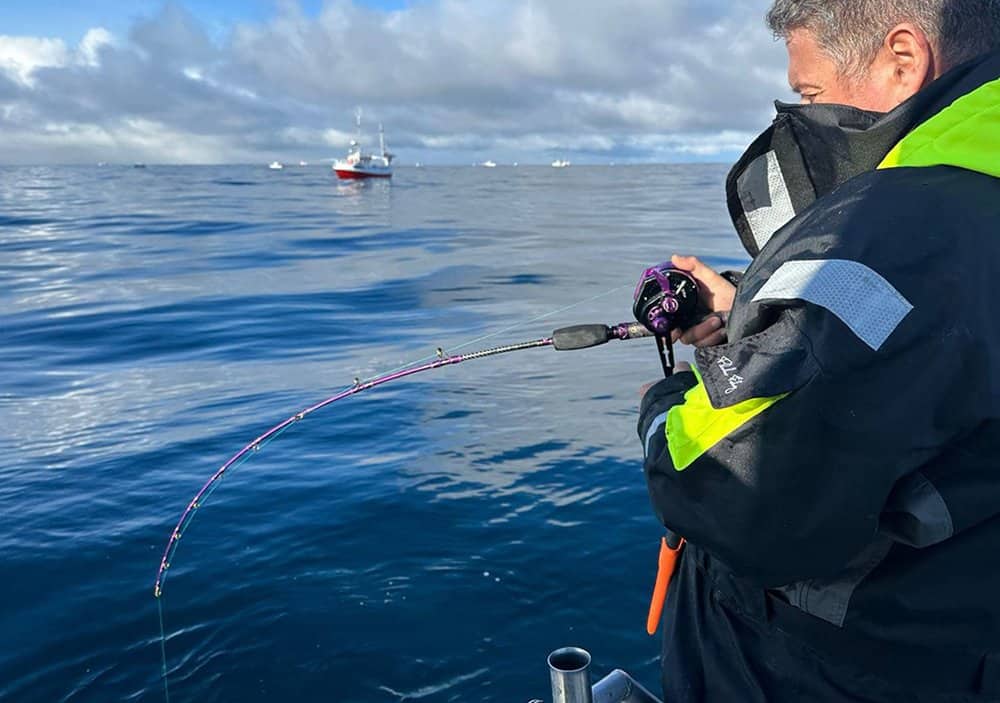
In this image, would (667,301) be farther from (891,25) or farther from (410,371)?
(410,371)

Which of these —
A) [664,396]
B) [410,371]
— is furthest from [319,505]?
[664,396]

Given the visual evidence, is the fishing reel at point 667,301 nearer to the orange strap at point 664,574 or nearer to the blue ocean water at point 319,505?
the orange strap at point 664,574

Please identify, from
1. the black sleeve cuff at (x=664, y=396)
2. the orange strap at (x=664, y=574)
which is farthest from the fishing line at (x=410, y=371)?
the orange strap at (x=664, y=574)

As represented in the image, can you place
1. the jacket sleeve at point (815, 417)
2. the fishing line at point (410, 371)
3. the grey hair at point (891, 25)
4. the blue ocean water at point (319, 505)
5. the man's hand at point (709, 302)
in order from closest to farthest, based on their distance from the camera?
the jacket sleeve at point (815, 417) → the grey hair at point (891, 25) → the man's hand at point (709, 302) → the fishing line at point (410, 371) → the blue ocean water at point (319, 505)

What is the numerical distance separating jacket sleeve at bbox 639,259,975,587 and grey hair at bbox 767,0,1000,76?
27.3 inches

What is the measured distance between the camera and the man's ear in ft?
5.75

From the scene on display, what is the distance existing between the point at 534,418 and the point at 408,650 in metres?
3.49

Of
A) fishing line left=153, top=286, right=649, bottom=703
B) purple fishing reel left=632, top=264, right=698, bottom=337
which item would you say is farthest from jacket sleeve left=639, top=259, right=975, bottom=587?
fishing line left=153, top=286, right=649, bottom=703

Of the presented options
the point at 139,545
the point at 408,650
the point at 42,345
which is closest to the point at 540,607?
the point at 408,650

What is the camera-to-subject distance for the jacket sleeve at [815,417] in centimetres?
133

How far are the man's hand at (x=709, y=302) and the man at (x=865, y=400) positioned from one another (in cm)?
43

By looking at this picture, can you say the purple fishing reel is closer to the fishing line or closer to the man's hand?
the man's hand

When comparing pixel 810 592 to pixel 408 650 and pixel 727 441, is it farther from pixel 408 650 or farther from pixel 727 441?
pixel 408 650

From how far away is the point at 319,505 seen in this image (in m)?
5.89
